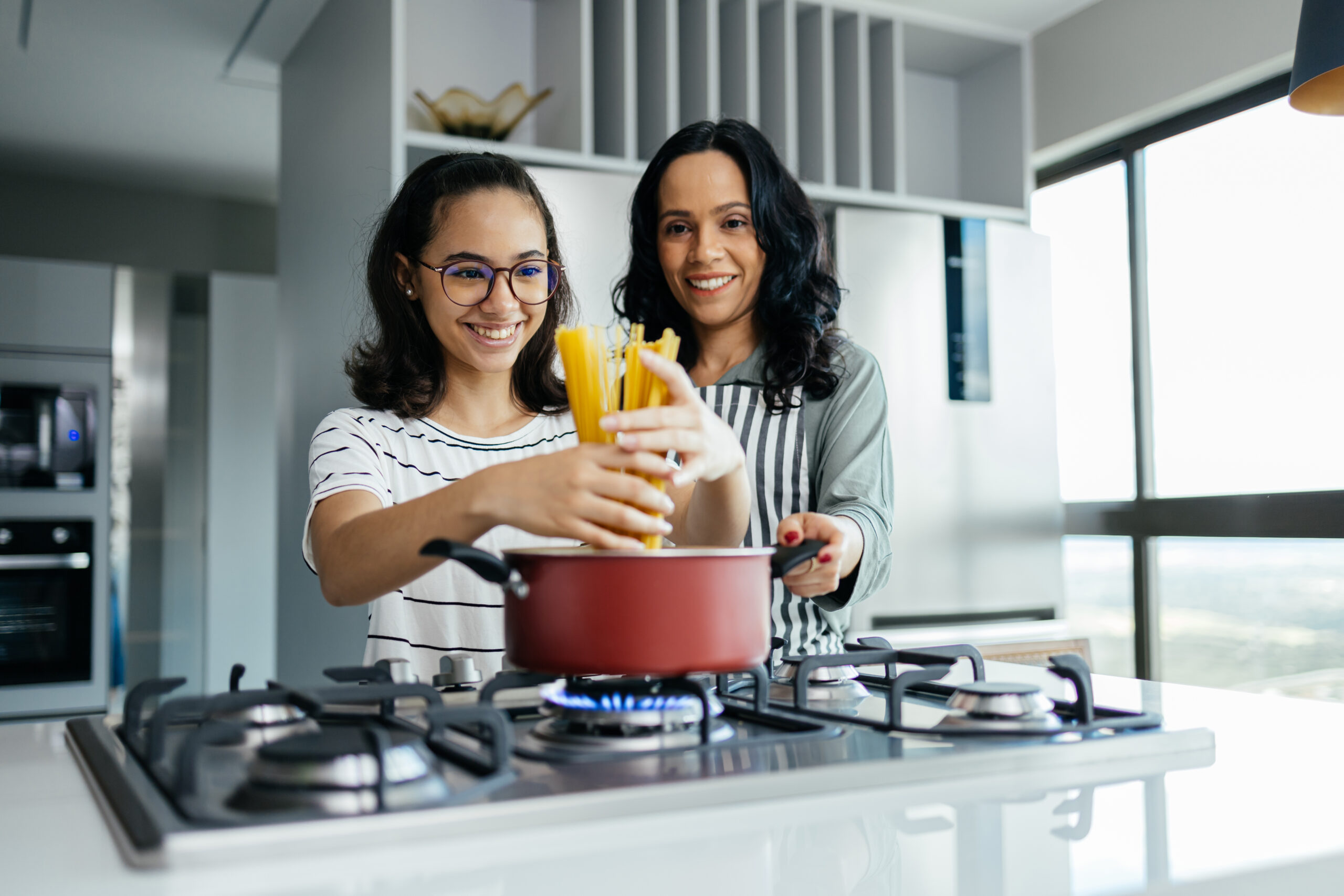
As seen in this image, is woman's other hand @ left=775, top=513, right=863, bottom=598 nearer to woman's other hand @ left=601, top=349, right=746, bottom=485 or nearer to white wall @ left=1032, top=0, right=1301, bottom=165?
woman's other hand @ left=601, top=349, right=746, bottom=485

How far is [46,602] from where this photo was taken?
3359 millimetres

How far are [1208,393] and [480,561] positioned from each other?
8.93 feet

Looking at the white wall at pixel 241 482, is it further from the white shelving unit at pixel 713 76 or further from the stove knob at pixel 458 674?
the stove knob at pixel 458 674

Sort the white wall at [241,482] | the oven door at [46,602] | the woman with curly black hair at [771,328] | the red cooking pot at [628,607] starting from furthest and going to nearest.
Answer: the white wall at [241,482] → the oven door at [46,602] → the woman with curly black hair at [771,328] → the red cooking pot at [628,607]

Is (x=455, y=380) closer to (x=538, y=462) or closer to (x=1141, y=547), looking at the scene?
(x=538, y=462)

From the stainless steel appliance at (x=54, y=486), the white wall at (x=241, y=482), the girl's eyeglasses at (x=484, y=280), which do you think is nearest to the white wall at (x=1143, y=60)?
the girl's eyeglasses at (x=484, y=280)

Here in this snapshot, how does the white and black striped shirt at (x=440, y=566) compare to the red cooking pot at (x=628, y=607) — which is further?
the white and black striped shirt at (x=440, y=566)

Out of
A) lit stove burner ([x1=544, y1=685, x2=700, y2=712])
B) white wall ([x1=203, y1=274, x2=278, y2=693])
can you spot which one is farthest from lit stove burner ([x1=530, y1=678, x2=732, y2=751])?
white wall ([x1=203, y1=274, x2=278, y2=693])

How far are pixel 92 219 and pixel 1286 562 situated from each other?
14.7ft

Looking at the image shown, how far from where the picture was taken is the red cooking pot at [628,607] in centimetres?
65

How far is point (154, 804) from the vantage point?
58cm

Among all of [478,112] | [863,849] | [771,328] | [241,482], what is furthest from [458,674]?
[241,482]

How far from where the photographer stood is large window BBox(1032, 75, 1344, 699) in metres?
2.61

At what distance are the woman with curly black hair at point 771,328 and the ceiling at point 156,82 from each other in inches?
76.8
